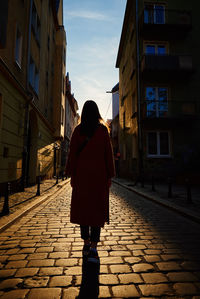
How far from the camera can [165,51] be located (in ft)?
51.0

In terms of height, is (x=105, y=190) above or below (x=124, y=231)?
above

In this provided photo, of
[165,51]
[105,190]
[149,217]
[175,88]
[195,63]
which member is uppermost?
[165,51]

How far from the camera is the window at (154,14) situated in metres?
15.2

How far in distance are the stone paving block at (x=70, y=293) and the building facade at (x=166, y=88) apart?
12.4 meters

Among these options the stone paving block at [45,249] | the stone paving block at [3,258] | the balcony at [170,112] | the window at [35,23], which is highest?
the window at [35,23]

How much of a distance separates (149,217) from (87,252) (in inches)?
106

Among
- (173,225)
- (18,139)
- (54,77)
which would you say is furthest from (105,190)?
(54,77)

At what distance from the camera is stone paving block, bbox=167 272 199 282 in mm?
2021

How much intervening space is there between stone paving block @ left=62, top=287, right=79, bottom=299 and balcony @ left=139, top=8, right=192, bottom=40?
17.1 meters

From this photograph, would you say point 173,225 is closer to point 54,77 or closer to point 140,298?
point 140,298

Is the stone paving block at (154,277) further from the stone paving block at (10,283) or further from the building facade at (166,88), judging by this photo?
the building facade at (166,88)

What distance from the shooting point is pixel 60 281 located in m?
1.98

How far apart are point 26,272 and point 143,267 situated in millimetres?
1351

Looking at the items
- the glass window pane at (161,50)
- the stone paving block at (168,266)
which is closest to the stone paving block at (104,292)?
the stone paving block at (168,266)
